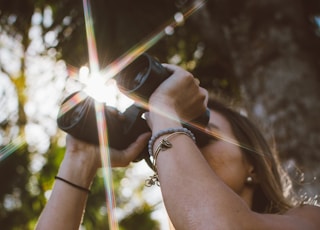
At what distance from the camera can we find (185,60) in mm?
3883

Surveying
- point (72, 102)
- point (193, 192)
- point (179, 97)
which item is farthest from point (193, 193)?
point (72, 102)

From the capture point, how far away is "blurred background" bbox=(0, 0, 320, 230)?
221 centimetres

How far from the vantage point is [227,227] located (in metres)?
0.93

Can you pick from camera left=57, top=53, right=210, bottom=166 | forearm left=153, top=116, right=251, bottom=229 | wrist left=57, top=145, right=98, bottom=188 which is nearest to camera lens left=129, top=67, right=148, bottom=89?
camera left=57, top=53, right=210, bottom=166

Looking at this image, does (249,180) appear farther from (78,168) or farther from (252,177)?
(78,168)

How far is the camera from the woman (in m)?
0.03

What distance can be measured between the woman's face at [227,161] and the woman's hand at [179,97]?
0.52ft

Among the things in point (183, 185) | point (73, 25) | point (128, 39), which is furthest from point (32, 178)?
point (183, 185)

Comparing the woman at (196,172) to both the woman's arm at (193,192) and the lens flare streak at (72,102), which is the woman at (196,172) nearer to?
the woman's arm at (193,192)

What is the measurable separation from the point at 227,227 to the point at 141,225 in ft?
17.3

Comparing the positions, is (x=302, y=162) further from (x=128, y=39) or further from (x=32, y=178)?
(x=32, y=178)

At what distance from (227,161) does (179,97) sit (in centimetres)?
30

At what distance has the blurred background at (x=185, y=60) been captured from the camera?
2.21 metres

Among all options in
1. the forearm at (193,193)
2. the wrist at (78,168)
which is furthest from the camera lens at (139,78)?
the wrist at (78,168)
